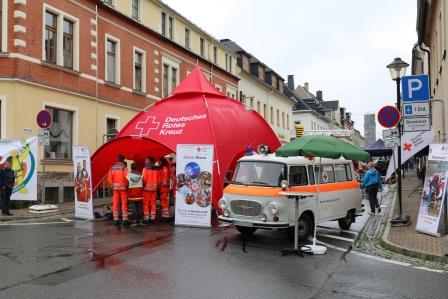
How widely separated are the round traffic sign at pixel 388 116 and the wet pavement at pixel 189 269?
3358 mm

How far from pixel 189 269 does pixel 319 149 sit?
4.74 m

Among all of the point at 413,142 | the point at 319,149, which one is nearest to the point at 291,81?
the point at 413,142

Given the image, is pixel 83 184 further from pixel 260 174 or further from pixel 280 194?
pixel 280 194

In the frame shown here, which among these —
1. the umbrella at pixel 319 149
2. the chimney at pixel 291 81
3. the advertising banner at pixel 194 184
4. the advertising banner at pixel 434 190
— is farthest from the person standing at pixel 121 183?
the chimney at pixel 291 81

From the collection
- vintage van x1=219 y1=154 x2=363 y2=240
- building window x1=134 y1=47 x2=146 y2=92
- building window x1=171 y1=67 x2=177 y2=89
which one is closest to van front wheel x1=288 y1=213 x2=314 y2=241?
vintage van x1=219 y1=154 x2=363 y2=240

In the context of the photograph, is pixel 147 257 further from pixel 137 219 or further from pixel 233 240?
pixel 137 219

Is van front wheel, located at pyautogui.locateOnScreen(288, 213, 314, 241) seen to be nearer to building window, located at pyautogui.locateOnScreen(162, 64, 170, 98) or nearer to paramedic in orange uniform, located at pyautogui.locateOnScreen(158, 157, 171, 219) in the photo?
paramedic in orange uniform, located at pyautogui.locateOnScreen(158, 157, 171, 219)

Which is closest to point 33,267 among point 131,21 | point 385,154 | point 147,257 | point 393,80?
point 147,257

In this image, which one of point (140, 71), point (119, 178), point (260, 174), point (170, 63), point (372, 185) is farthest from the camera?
point (170, 63)

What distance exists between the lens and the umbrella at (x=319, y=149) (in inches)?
451

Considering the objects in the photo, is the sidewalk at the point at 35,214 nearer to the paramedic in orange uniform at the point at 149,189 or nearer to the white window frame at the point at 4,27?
the paramedic in orange uniform at the point at 149,189

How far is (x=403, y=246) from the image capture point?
33.4 feet

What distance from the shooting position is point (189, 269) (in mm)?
8234

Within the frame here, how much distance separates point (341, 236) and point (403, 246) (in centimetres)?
239
